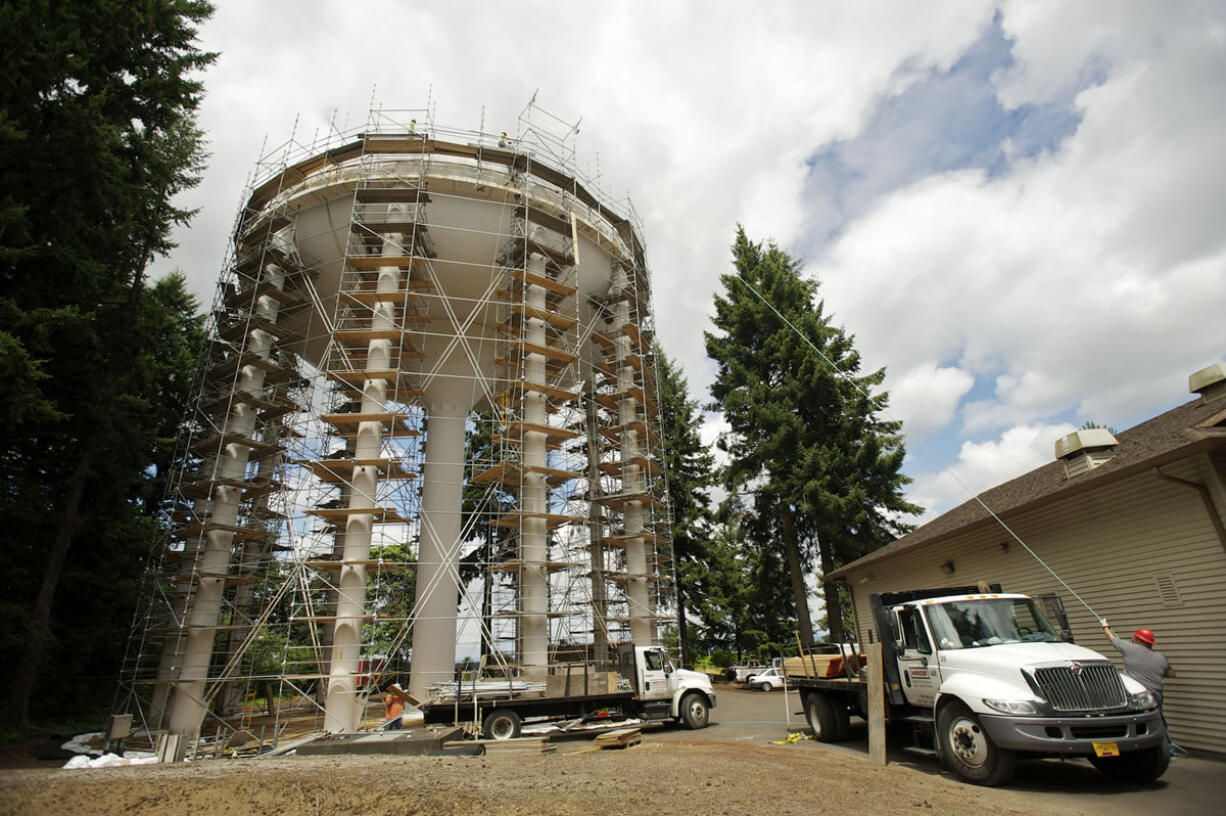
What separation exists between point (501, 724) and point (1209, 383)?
15556 mm

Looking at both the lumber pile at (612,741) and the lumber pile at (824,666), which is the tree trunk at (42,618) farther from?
the lumber pile at (824,666)

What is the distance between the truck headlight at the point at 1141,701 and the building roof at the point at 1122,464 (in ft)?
10.6

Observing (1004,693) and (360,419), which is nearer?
(1004,693)

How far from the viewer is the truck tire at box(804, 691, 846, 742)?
1157 cm

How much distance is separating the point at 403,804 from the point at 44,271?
15032 millimetres

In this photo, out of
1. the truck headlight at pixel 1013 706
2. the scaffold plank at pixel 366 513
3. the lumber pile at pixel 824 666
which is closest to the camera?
the truck headlight at pixel 1013 706

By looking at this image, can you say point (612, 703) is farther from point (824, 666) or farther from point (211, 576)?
point (211, 576)

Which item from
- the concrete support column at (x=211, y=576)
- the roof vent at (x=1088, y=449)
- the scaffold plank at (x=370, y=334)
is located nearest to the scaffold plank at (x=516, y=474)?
the scaffold plank at (x=370, y=334)

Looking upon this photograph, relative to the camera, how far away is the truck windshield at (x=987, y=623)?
8.64 meters

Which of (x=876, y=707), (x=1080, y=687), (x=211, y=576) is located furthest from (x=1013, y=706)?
(x=211, y=576)

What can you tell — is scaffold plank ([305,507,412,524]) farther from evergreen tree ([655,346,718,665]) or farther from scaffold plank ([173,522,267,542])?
evergreen tree ([655,346,718,665])

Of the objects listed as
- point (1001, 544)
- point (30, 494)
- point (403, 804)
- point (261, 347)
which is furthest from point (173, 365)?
point (1001, 544)

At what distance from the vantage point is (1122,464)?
9.41 meters

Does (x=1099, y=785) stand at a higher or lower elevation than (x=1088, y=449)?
lower
